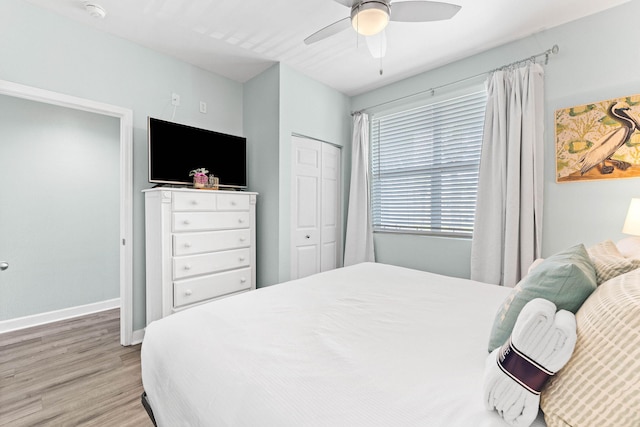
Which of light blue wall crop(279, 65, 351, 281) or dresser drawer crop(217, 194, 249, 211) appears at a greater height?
light blue wall crop(279, 65, 351, 281)

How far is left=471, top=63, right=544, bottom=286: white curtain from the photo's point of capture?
94.1 inches

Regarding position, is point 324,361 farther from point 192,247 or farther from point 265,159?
point 265,159

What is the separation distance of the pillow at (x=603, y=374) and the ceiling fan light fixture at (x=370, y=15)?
1.62 m

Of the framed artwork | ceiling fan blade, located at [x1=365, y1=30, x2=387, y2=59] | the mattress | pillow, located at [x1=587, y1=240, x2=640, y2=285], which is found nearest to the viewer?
the mattress

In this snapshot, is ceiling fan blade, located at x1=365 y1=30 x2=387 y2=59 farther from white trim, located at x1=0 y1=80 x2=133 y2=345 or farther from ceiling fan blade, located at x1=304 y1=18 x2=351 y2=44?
white trim, located at x1=0 y1=80 x2=133 y2=345

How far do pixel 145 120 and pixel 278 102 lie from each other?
4.27 feet

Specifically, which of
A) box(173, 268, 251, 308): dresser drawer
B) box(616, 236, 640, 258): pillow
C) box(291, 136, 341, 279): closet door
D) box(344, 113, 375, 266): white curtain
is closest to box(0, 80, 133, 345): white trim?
box(173, 268, 251, 308): dresser drawer

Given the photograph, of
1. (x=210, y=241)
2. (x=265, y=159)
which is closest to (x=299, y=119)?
(x=265, y=159)

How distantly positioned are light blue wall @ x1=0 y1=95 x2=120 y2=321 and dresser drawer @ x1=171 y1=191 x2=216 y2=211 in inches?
68.4

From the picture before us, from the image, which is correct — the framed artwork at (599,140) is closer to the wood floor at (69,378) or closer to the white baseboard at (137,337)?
the wood floor at (69,378)

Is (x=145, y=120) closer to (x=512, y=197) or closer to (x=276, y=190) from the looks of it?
(x=276, y=190)

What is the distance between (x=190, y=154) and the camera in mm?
2762

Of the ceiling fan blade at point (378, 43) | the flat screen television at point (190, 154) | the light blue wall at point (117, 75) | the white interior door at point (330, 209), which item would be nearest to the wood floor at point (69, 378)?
the light blue wall at point (117, 75)

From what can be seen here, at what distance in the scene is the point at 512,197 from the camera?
95.7 inches
